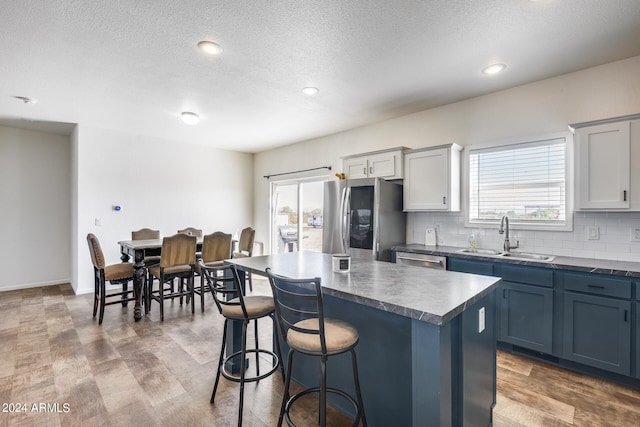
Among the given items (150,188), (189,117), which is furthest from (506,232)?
(150,188)

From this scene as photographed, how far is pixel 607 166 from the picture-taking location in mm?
2568

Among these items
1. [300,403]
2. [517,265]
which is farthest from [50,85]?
[517,265]

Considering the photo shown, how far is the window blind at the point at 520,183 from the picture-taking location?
308 centimetres

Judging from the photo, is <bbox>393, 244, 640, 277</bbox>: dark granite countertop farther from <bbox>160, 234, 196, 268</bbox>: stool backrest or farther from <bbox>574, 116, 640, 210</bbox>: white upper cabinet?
<bbox>160, 234, 196, 268</bbox>: stool backrest

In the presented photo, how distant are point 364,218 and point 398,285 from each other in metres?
2.23

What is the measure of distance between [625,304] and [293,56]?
3169 mm

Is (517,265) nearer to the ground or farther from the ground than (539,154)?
nearer to the ground

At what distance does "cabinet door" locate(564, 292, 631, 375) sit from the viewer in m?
2.29

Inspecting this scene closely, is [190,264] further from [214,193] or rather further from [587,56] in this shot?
[587,56]

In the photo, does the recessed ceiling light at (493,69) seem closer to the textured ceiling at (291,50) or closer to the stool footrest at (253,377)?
the textured ceiling at (291,50)

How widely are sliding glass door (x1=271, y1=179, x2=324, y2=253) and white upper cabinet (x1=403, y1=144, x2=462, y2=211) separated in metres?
2.08

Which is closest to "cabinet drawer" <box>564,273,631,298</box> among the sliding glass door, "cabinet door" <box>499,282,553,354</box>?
"cabinet door" <box>499,282,553,354</box>

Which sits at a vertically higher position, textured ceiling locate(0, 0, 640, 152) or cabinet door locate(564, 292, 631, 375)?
textured ceiling locate(0, 0, 640, 152)

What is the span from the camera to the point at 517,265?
9.11 feet
